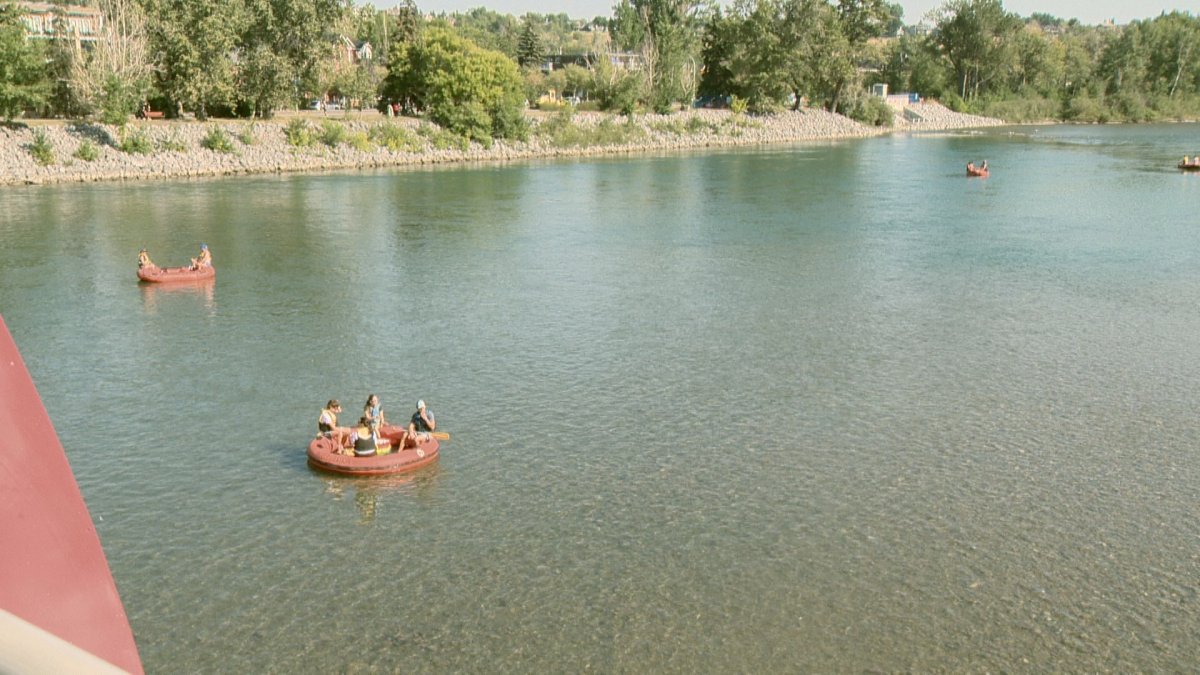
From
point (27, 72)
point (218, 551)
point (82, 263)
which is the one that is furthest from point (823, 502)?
point (27, 72)

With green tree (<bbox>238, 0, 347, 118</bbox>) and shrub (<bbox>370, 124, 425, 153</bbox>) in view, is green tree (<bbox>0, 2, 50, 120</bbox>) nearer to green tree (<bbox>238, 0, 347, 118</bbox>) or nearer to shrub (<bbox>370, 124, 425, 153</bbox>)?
green tree (<bbox>238, 0, 347, 118</bbox>)

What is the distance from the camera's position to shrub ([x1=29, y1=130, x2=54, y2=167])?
78500mm

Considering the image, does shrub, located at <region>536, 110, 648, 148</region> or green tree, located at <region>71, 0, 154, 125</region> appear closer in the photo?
green tree, located at <region>71, 0, 154, 125</region>

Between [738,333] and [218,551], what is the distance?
20.5m

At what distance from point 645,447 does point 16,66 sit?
71.6m

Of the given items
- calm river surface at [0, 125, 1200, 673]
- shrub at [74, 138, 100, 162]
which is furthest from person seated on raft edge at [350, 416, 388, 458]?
shrub at [74, 138, 100, 162]

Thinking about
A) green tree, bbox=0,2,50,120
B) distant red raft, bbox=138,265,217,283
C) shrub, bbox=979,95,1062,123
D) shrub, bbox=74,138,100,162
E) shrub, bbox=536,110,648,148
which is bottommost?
distant red raft, bbox=138,265,217,283

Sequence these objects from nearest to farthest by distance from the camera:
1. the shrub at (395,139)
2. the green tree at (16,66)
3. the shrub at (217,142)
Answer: the green tree at (16,66), the shrub at (217,142), the shrub at (395,139)

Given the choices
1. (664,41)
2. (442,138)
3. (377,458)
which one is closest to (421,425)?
(377,458)

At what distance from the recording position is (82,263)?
48.2 meters

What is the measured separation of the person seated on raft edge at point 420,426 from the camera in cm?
2402

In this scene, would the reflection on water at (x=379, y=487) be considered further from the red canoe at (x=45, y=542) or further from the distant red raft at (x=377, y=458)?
the red canoe at (x=45, y=542)

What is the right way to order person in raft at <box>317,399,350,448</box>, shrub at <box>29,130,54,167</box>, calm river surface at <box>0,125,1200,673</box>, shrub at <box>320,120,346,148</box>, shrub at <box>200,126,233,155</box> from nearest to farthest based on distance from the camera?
calm river surface at <box>0,125,1200,673</box> < person in raft at <box>317,399,350,448</box> < shrub at <box>29,130,54,167</box> < shrub at <box>200,126,233,155</box> < shrub at <box>320,120,346,148</box>

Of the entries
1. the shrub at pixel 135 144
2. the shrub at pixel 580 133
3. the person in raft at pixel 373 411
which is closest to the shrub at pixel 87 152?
the shrub at pixel 135 144
